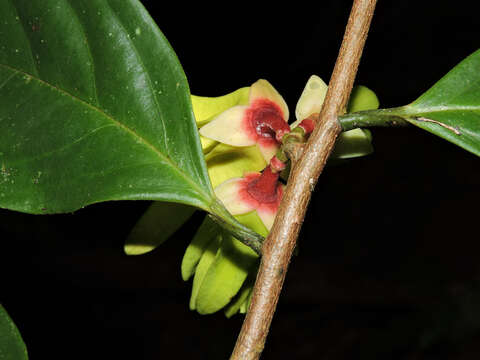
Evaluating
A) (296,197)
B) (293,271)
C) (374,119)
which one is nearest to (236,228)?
(296,197)

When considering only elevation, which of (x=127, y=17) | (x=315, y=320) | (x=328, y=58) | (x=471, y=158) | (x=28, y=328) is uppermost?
(x=328, y=58)

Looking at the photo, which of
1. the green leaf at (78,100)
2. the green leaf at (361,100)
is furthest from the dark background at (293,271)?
the green leaf at (78,100)

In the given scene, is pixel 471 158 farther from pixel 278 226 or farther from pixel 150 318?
pixel 278 226

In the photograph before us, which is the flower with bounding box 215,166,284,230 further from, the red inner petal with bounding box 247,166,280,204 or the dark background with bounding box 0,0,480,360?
the dark background with bounding box 0,0,480,360

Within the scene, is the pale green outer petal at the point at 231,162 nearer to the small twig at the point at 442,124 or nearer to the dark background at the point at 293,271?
the small twig at the point at 442,124

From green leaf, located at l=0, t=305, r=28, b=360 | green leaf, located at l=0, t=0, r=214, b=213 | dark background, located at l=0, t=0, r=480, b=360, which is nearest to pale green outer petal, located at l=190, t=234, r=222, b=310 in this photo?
green leaf, located at l=0, t=0, r=214, b=213

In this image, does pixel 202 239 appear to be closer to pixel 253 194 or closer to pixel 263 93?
pixel 253 194

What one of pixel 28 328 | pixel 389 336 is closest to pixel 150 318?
pixel 28 328
